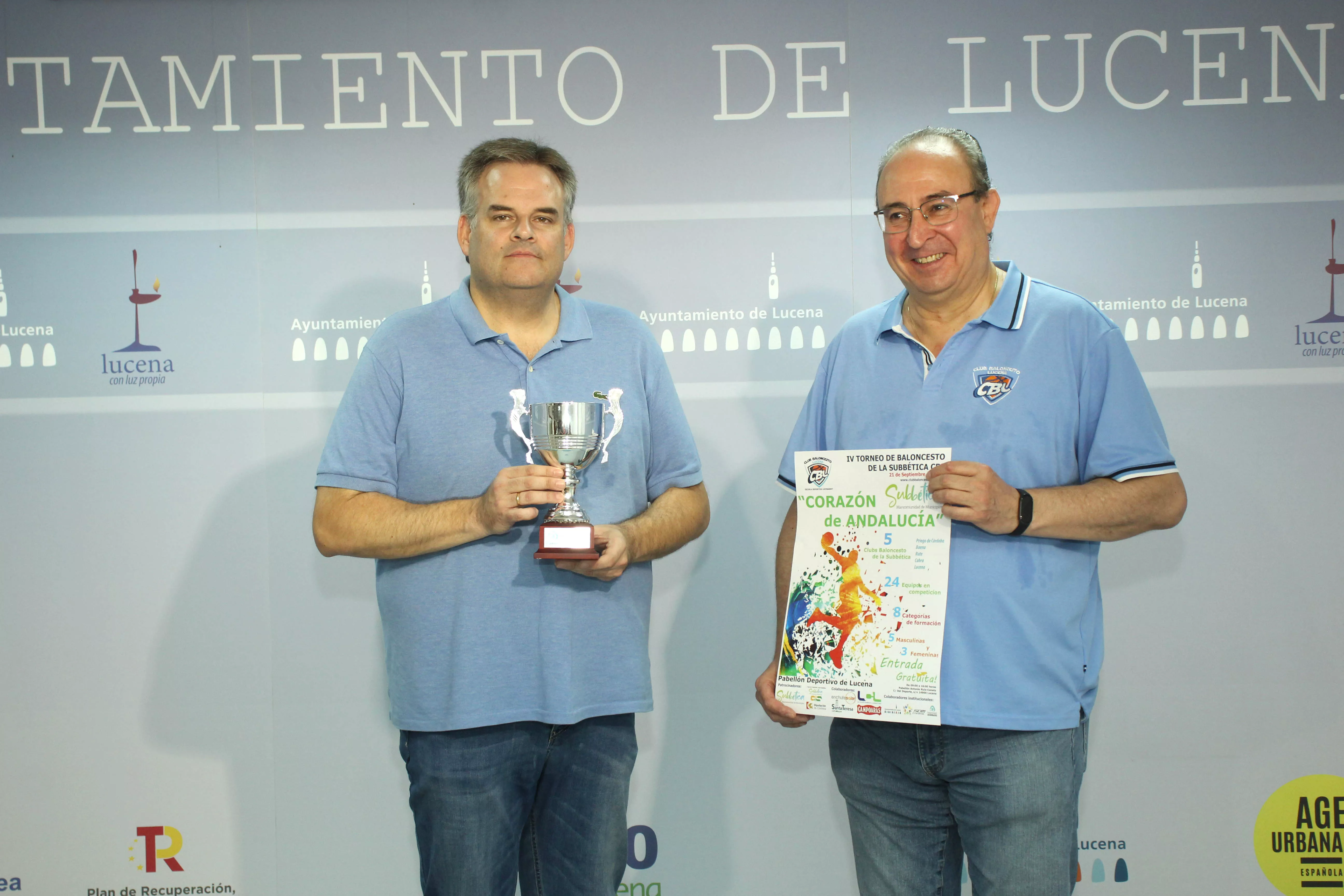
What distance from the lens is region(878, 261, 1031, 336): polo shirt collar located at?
6.05 ft

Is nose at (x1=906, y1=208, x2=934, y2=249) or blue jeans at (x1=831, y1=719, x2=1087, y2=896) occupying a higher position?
nose at (x1=906, y1=208, x2=934, y2=249)

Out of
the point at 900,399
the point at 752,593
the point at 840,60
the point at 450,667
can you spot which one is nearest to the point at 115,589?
the point at 450,667

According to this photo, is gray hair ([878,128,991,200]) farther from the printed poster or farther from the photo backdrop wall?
the photo backdrop wall

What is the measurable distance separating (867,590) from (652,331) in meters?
1.45

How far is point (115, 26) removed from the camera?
3.09m

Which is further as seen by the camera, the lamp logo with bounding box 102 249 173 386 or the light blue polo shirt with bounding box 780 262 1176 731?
the lamp logo with bounding box 102 249 173 386

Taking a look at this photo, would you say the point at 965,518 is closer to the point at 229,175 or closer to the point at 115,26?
the point at 229,175

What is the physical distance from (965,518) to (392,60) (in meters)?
2.40

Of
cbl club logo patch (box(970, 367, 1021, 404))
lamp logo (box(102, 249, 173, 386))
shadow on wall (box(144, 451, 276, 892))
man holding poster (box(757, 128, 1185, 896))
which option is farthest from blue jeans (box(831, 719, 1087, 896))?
lamp logo (box(102, 249, 173, 386))

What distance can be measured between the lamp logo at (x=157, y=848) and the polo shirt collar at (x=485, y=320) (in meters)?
2.15

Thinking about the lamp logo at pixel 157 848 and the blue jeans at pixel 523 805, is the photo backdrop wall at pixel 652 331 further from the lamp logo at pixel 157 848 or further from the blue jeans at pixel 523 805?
the blue jeans at pixel 523 805

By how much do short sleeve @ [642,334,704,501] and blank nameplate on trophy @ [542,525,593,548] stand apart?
36 cm

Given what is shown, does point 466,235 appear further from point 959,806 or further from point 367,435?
point 959,806

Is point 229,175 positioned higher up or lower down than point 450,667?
higher up
